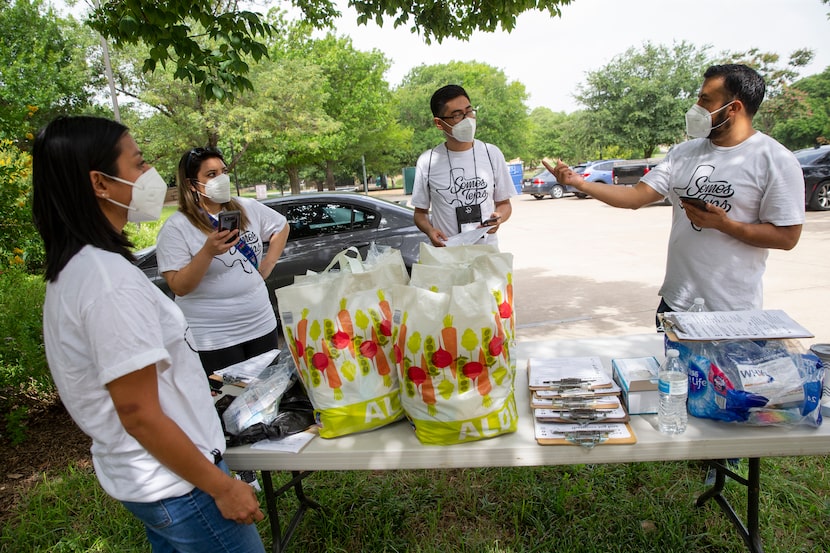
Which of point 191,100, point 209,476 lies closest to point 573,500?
point 209,476

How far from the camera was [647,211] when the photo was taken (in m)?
14.5

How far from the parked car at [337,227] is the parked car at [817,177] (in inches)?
426

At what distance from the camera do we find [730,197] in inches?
84.9

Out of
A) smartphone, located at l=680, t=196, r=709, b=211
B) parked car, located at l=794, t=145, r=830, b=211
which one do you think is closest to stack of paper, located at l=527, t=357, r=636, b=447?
smartphone, located at l=680, t=196, r=709, b=211

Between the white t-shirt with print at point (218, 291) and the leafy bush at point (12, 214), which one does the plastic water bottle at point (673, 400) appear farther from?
the leafy bush at point (12, 214)

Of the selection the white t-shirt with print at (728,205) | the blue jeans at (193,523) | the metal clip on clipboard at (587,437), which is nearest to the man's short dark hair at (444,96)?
the white t-shirt with print at (728,205)

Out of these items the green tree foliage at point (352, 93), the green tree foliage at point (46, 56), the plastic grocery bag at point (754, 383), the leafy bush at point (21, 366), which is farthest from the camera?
the green tree foliage at point (352, 93)

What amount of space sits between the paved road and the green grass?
2.22 m

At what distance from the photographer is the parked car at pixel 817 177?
11.4 metres

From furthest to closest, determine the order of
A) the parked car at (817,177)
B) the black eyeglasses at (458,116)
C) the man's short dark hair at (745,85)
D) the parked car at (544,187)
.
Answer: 1. the parked car at (544,187)
2. the parked car at (817,177)
3. the black eyeglasses at (458,116)
4. the man's short dark hair at (745,85)

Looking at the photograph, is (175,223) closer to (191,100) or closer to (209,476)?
(209,476)

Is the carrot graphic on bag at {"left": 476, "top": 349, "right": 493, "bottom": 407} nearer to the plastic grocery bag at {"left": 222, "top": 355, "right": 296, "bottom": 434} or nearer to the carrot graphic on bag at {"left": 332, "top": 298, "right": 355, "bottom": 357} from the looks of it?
the carrot graphic on bag at {"left": 332, "top": 298, "right": 355, "bottom": 357}

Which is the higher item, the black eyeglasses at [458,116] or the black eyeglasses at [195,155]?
the black eyeglasses at [458,116]

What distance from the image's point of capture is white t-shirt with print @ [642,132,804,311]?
81.4 inches
